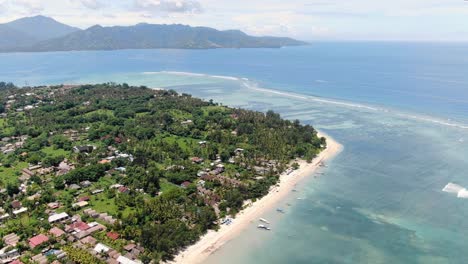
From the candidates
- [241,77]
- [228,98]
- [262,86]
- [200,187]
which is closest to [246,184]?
[200,187]

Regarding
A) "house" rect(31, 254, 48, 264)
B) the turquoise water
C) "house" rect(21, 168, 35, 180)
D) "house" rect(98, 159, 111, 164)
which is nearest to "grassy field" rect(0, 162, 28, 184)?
"house" rect(21, 168, 35, 180)

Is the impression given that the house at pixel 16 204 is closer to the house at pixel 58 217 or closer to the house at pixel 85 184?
the house at pixel 58 217

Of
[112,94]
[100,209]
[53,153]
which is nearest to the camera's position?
[100,209]

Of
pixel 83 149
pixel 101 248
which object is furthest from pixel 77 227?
pixel 83 149

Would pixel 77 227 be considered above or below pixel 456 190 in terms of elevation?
below

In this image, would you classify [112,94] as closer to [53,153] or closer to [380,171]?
[53,153]

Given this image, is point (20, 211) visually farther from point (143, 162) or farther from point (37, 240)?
point (143, 162)
